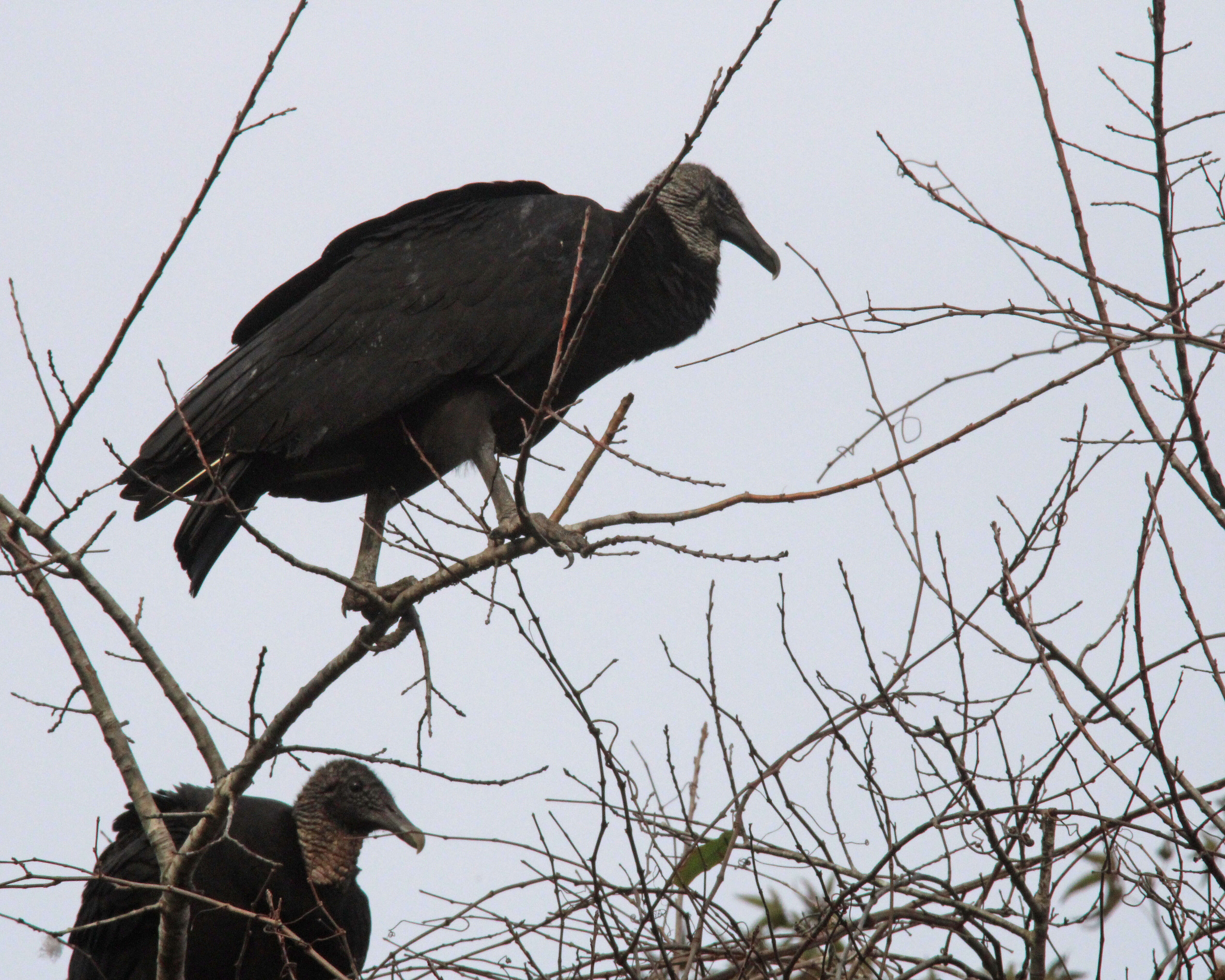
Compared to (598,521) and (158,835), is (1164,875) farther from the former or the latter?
(158,835)

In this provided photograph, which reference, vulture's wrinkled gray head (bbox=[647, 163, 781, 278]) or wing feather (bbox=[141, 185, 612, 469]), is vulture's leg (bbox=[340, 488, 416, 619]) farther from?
vulture's wrinkled gray head (bbox=[647, 163, 781, 278])

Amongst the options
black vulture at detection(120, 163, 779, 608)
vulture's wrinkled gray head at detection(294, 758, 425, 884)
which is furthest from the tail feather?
vulture's wrinkled gray head at detection(294, 758, 425, 884)

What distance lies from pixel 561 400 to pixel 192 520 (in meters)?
1.13

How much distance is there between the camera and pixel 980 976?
7.63 feet

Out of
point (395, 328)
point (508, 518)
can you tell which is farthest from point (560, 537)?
point (395, 328)

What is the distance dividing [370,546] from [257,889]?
3.31ft

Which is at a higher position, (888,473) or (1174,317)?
(1174,317)

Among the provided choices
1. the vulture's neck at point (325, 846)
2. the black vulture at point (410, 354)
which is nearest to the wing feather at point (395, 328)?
the black vulture at point (410, 354)

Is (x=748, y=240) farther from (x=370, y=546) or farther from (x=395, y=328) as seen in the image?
(x=370, y=546)

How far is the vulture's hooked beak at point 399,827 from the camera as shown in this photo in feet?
12.9

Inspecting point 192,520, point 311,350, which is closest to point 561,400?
point 311,350

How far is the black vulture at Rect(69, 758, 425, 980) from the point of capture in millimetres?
3359

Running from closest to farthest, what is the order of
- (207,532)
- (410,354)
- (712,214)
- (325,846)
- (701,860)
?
1. (701,860)
2. (207,532)
3. (410,354)
4. (325,846)
5. (712,214)

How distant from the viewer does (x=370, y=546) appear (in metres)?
3.87
